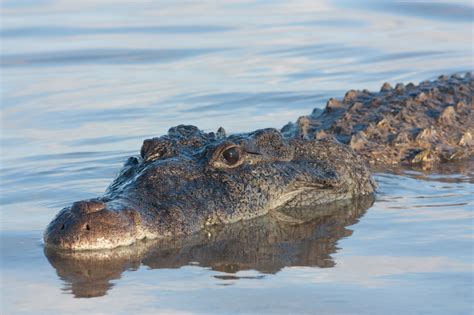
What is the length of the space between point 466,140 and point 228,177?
3.21 m

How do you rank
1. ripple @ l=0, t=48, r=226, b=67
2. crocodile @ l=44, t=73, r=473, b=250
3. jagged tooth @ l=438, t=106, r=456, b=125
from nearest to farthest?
crocodile @ l=44, t=73, r=473, b=250 → jagged tooth @ l=438, t=106, r=456, b=125 → ripple @ l=0, t=48, r=226, b=67

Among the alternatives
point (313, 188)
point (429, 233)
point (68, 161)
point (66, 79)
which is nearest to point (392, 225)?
point (429, 233)

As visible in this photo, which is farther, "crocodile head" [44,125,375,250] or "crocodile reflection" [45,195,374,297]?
"crocodile head" [44,125,375,250]

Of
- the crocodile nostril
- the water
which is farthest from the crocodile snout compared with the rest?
the water

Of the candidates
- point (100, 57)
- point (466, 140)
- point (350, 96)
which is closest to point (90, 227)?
point (466, 140)

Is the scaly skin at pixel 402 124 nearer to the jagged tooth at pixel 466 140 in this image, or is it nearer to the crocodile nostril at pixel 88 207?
the jagged tooth at pixel 466 140

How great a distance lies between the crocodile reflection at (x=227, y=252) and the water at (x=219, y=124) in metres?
0.02

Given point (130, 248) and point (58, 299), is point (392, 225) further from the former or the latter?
point (58, 299)

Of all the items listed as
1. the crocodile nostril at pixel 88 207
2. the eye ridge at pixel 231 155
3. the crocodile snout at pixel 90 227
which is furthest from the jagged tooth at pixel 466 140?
the crocodile nostril at pixel 88 207

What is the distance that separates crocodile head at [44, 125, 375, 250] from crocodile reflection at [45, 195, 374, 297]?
0.07 metres

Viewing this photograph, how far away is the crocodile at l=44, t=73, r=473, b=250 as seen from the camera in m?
7.16

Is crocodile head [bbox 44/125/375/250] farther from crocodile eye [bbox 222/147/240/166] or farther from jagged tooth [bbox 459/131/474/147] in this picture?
jagged tooth [bbox 459/131/474/147]

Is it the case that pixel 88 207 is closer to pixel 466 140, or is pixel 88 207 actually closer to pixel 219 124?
pixel 466 140

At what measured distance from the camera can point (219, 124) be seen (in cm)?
1184
